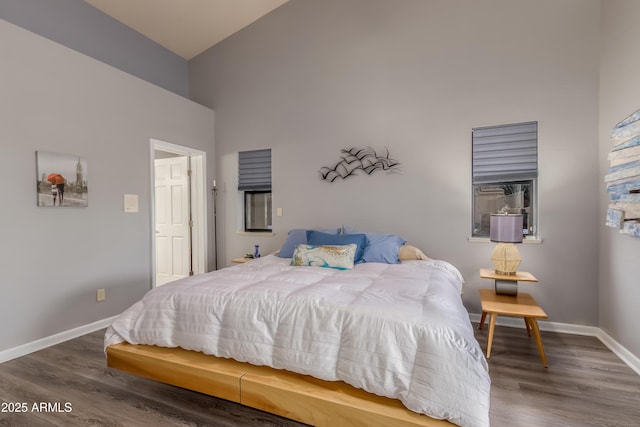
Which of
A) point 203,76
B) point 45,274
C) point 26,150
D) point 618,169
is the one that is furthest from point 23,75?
point 618,169

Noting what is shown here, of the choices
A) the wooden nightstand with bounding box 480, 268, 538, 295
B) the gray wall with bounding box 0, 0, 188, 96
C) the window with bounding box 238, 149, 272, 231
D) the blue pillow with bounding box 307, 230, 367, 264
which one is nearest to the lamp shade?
the wooden nightstand with bounding box 480, 268, 538, 295

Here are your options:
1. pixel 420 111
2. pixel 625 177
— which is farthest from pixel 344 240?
pixel 625 177

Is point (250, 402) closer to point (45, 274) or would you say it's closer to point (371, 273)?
point (371, 273)

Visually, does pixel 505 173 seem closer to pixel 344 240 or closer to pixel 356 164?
pixel 356 164

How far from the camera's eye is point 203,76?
14.9 feet

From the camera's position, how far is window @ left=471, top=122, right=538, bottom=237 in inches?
119

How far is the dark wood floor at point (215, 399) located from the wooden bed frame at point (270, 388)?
0.16 metres

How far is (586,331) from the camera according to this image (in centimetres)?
284

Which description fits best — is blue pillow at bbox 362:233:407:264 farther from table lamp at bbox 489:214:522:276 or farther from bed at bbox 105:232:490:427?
table lamp at bbox 489:214:522:276

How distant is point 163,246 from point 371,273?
3.45 meters

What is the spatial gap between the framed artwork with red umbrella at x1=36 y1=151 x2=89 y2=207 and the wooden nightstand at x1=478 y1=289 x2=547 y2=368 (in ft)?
12.1

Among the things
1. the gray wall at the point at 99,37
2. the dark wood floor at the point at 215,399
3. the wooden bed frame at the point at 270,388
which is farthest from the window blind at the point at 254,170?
the wooden bed frame at the point at 270,388

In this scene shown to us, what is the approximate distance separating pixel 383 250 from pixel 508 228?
1.08 metres

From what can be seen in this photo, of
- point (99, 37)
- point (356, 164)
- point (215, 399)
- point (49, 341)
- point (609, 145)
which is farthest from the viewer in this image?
point (356, 164)
